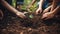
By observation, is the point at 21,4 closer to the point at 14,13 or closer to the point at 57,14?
the point at 14,13

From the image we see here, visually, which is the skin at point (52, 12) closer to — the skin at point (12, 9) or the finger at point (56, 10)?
the finger at point (56, 10)

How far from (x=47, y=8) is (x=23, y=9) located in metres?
0.19

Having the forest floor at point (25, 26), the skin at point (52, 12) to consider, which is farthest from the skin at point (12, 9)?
the skin at point (52, 12)

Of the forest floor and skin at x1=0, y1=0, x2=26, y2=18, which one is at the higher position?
skin at x1=0, y1=0, x2=26, y2=18

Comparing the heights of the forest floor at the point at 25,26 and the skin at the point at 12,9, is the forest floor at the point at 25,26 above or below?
below

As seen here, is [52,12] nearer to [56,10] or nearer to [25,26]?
[56,10]

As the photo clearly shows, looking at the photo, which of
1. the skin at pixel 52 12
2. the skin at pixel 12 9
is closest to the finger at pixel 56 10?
the skin at pixel 52 12

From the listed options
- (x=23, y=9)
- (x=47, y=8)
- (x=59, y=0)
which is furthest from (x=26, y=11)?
(x=59, y=0)

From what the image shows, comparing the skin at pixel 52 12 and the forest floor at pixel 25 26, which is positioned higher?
the skin at pixel 52 12

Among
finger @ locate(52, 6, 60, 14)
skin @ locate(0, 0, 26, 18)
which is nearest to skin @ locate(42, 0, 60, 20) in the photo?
finger @ locate(52, 6, 60, 14)

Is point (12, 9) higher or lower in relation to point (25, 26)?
higher

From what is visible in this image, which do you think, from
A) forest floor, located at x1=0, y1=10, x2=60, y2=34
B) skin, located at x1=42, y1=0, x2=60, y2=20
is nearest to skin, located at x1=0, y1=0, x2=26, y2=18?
forest floor, located at x1=0, y1=10, x2=60, y2=34

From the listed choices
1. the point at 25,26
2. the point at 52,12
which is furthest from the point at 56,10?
the point at 25,26

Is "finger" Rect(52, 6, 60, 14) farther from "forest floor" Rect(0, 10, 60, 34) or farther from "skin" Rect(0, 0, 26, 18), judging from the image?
"skin" Rect(0, 0, 26, 18)
